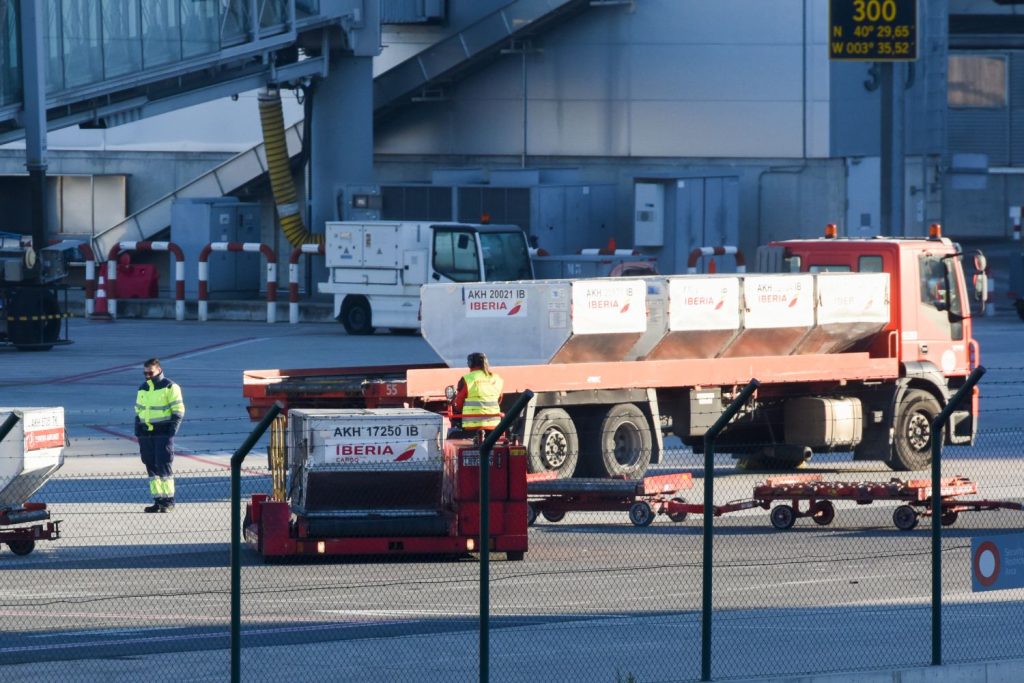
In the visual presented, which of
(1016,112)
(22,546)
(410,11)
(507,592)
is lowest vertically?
(507,592)

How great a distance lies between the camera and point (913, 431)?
73.0ft

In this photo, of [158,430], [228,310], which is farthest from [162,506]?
[228,310]

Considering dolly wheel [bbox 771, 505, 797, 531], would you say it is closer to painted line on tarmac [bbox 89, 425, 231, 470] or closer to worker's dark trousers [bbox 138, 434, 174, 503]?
worker's dark trousers [bbox 138, 434, 174, 503]

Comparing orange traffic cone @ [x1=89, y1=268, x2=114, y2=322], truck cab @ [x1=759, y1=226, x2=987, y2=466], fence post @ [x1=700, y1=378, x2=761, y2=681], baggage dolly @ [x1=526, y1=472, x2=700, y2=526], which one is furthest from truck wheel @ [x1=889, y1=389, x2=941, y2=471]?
orange traffic cone @ [x1=89, y1=268, x2=114, y2=322]

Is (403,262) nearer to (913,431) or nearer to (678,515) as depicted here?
(913,431)

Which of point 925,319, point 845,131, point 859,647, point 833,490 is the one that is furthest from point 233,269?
point 859,647

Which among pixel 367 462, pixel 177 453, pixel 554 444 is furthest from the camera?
pixel 177 453

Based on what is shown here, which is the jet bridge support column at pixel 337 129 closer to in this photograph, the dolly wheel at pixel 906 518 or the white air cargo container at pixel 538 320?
the white air cargo container at pixel 538 320

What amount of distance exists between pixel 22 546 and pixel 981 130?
51.9 m

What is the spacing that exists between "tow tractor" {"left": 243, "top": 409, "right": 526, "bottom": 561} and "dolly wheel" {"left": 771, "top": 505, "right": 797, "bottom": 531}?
3.15 m

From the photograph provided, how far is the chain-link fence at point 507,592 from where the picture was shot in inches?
477

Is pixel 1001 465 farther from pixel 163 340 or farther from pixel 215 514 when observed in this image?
pixel 163 340

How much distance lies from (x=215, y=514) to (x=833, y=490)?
6.29 metres

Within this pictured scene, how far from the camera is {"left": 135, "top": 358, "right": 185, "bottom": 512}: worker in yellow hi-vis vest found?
18422 mm
